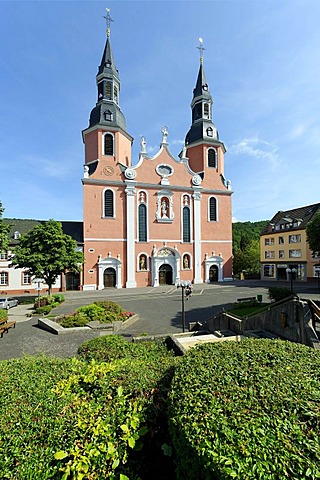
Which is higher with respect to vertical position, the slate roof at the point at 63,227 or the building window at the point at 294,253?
the slate roof at the point at 63,227

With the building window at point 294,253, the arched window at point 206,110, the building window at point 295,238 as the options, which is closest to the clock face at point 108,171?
the arched window at point 206,110

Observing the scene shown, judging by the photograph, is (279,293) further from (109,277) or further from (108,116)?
(108,116)

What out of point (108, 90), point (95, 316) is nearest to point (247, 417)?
point (95, 316)

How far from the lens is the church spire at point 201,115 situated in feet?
131

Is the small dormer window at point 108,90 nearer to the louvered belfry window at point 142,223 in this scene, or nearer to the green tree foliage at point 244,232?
the louvered belfry window at point 142,223

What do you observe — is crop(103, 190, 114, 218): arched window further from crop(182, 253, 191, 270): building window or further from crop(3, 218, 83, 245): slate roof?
crop(182, 253, 191, 270): building window

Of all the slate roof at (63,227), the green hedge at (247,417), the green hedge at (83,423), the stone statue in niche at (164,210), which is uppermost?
the stone statue in niche at (164,210)

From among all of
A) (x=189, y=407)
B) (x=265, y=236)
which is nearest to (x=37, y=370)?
(x=189, y=407)

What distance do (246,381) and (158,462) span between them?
155 centimetres

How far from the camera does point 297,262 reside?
125ft

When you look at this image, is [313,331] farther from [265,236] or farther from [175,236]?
[265,236]

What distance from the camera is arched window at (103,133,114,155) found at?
1378 inches

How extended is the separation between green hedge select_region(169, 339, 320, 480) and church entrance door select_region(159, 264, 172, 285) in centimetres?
3142

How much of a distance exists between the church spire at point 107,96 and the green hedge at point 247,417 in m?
37.6
